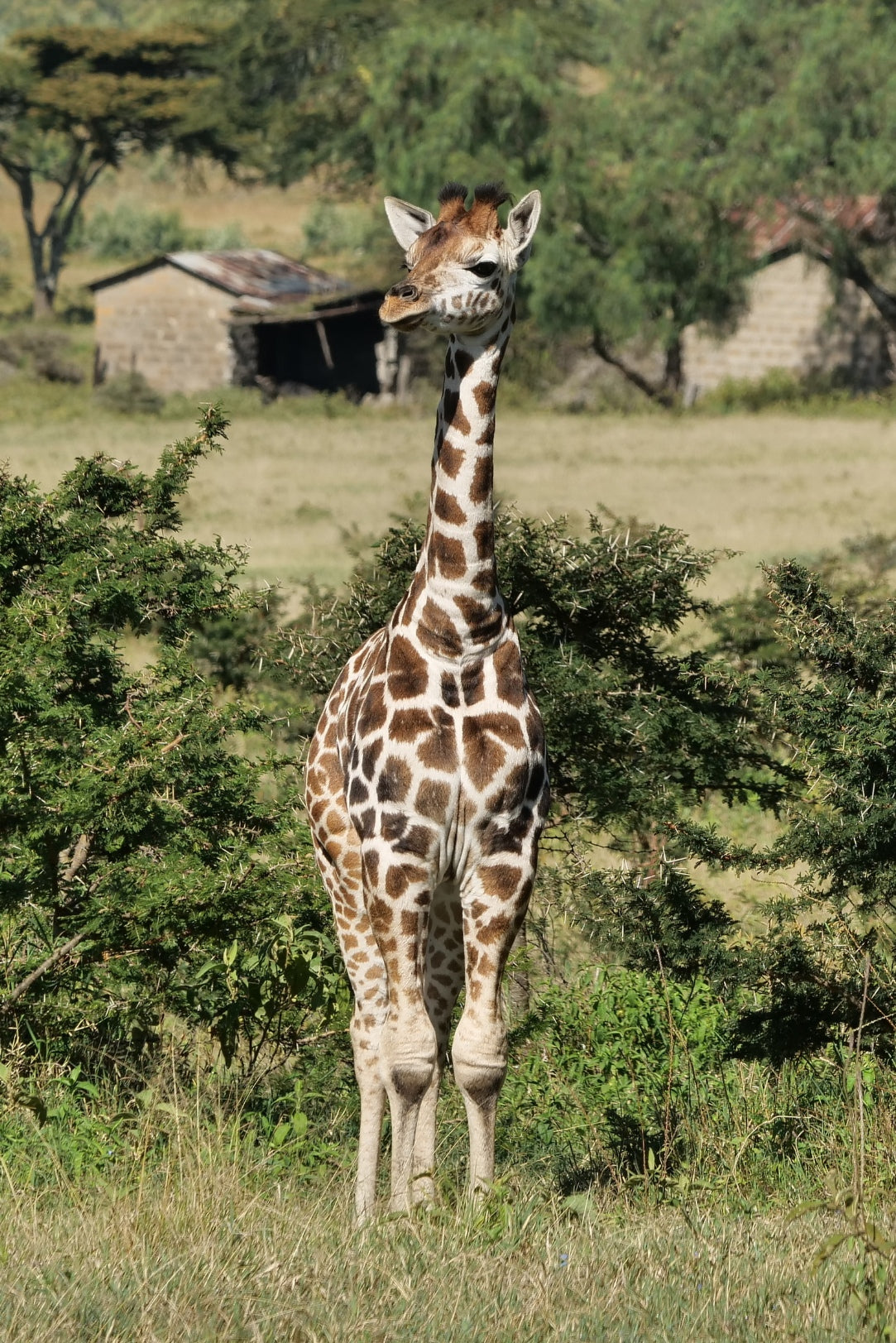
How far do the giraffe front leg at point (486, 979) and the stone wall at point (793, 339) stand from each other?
45.9m

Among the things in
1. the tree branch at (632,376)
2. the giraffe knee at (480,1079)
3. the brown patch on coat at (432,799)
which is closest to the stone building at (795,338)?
the tree branch at (632,376)

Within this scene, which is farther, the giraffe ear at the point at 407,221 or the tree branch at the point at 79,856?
the tree branch at the point at 79,856

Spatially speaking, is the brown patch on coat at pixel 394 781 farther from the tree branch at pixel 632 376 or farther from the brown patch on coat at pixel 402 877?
the tree branch at pixel 632 376

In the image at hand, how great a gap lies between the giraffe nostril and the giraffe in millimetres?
141

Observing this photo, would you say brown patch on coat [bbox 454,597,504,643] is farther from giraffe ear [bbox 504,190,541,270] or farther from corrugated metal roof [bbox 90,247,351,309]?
corrugated metal roof [bbox 90,247,351,309]

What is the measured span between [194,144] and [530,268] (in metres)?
19.8

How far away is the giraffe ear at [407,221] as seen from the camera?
18.6 feet

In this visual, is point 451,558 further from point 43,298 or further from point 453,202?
point 43,298

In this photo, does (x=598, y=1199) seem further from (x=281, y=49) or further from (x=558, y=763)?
(x=281, y=49)

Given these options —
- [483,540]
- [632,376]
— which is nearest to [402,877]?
[483,540]

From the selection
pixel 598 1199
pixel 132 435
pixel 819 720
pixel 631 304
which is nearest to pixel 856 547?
pixel 819 720

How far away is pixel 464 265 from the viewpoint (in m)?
5.15

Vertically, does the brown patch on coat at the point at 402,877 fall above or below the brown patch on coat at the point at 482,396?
below

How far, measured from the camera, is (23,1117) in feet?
20.2
